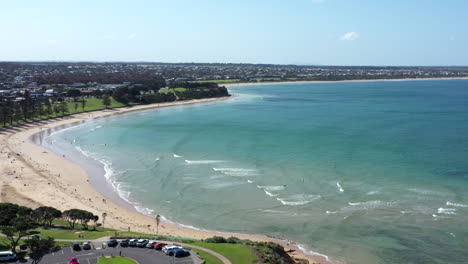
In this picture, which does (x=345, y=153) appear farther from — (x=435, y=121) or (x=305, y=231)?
(x=435, y=121)

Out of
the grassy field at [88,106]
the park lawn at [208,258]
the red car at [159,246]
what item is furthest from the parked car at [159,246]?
the grassy field at [88,106]

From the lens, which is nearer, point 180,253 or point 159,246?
point 180,253

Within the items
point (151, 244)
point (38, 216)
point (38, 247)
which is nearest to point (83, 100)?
point (38, 216)

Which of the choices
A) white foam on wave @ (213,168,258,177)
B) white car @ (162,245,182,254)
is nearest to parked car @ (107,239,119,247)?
white car @ (162,245,182,254)

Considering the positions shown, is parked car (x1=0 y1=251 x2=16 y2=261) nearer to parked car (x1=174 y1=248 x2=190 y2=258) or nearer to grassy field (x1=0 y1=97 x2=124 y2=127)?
parked car (x1=174 y1=248 x2=190 y2=258)

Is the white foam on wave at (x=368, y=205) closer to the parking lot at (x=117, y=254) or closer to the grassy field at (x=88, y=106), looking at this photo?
the parking lot at (x=117, y=254)

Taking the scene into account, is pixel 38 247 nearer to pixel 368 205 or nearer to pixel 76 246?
pixel 76 246
